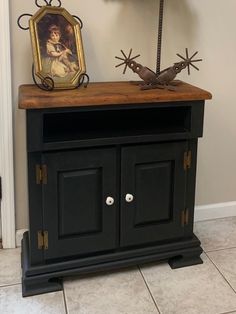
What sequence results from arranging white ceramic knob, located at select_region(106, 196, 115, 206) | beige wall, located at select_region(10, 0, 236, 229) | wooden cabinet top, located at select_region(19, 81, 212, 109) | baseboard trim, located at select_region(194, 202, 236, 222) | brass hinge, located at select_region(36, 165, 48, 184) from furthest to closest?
baseboard trim, located at select_region(194, 202, 236, 222) < beige wall, located at select_region(10, 0, 236, 229) < white ceramic knob, located at select_region(106, 196, 115, 206) < brass hinge, located at select_region(36, 165, 48, 184) < wooden cabinet top, located at select_region(19, 81, 212, 109)

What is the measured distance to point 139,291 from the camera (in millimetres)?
1835

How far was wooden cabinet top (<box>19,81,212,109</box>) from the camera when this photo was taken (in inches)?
63.6

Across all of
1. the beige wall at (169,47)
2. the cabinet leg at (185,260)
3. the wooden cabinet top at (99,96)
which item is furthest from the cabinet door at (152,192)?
the beige wall at (169,47)

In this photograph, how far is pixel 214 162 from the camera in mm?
2410

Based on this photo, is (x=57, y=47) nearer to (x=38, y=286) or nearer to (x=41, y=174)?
(x=41, y=174)

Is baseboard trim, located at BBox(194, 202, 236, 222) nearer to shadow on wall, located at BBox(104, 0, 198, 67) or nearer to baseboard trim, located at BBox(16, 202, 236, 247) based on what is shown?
baseboard trim, located at BBox(16, 202, 236, 247)

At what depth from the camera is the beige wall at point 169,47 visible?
77.2 inches

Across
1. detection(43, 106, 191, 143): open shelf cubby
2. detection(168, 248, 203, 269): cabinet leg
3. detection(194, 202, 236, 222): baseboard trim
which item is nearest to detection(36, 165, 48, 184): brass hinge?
detection(43, 106, 191, 143): open shelf cubby

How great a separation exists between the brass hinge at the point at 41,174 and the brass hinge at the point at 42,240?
0.23 m

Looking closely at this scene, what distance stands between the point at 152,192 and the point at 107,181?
0.22 m

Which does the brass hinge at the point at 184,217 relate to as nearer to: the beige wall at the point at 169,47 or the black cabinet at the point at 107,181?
the black cabinet at the point at 107,181

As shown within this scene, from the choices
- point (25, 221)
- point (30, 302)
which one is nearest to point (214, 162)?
point (25, 221)

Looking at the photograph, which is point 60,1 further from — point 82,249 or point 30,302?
point 30,302

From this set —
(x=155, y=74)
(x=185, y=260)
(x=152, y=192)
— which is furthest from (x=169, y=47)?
(x=185, y=260)
